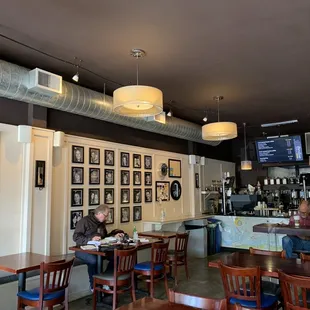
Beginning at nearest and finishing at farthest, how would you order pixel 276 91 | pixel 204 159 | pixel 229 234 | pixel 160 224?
pixel 276 91
pixel 160 224
pixel 229 234
pixel 204 159

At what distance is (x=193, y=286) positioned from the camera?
17.4ft

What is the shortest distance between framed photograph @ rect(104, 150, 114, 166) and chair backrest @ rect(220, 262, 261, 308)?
133 inches

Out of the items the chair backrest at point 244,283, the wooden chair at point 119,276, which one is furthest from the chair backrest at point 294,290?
the wooden chair at point 119,276

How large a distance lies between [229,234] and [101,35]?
608 cm

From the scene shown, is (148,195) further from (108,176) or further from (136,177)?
(108,176)

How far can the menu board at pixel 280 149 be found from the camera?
8.03 meters

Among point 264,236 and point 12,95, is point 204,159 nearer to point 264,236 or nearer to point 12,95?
point 264,236

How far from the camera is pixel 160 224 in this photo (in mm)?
6500

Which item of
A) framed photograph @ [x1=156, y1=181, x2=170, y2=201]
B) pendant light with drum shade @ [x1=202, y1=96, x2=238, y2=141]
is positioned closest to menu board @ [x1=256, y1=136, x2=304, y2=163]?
framed photograph @ [x1=156, y1=181, x2=170, y2=201]

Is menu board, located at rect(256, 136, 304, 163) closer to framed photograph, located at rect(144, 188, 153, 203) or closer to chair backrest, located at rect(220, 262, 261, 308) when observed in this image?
framed photograph, located at rect(144, 188, 153, 203)

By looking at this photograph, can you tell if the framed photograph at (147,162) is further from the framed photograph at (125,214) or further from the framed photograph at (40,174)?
the framed photograph at (40,174)

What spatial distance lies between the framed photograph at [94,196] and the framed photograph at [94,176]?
14 centimetres

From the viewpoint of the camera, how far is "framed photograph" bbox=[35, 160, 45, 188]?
4605mm

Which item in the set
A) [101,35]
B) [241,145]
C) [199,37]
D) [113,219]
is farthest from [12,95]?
[241,145]
